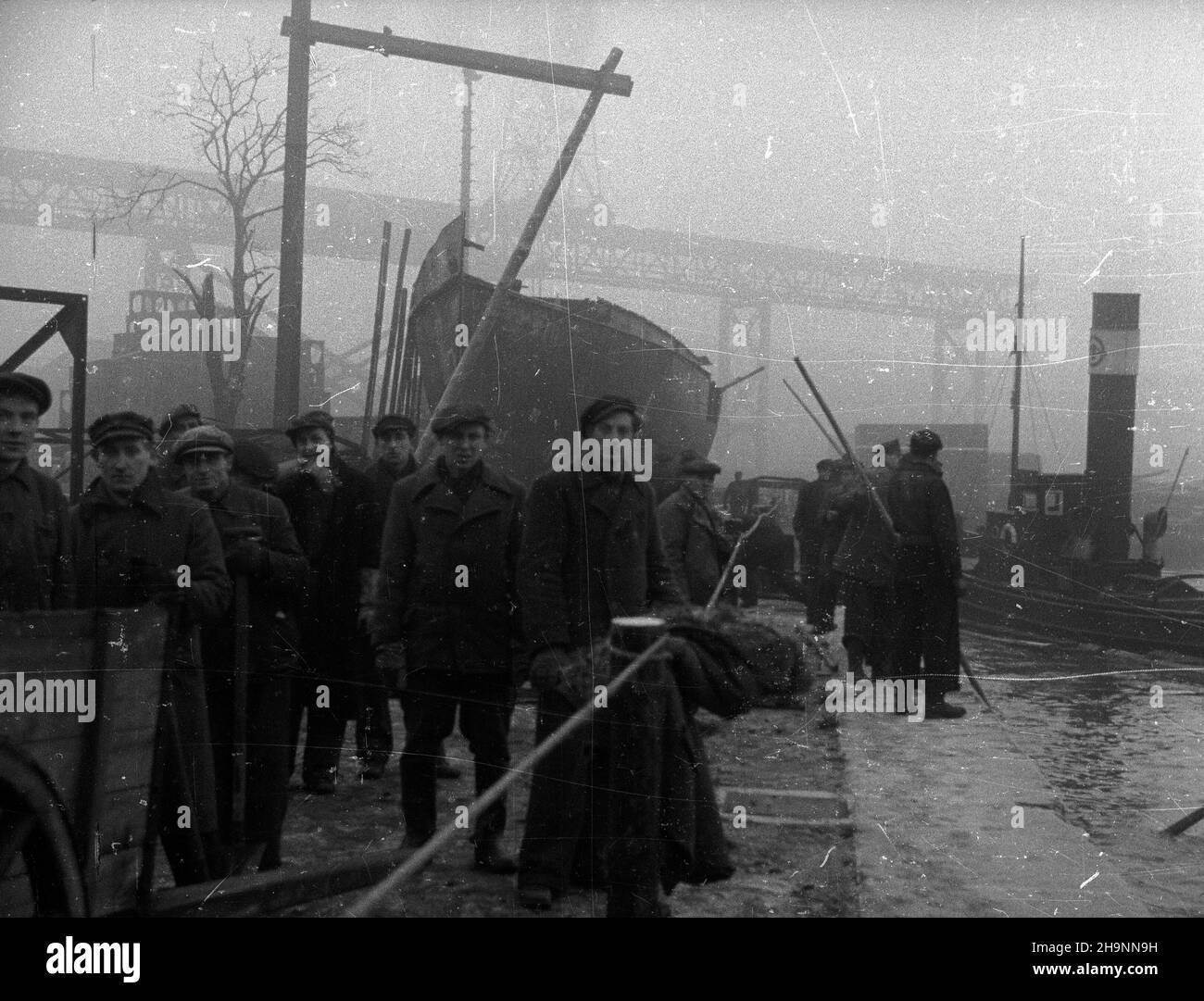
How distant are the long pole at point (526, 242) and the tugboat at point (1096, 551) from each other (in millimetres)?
1824

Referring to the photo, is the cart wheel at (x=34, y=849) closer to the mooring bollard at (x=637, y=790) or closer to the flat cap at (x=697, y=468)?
the mooring bollard at (x=637, y=790)

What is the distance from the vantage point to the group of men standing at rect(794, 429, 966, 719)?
444 cm

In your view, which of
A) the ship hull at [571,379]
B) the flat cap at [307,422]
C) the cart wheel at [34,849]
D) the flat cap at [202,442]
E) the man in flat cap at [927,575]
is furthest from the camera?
the man in flat cap at [927,575]

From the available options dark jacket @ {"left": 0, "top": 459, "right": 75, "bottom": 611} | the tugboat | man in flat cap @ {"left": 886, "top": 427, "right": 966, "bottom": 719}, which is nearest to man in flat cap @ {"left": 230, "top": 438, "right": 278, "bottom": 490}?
dark jacket @ {"left": 0, "top": 459, "right": 75, "bottom": 611}

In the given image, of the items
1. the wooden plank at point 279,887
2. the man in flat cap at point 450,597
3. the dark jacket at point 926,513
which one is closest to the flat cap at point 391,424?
the man in flat cap at point 450,597

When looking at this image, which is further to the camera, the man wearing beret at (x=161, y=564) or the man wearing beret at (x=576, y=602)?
the man wearing beret at (x=576, y=602)

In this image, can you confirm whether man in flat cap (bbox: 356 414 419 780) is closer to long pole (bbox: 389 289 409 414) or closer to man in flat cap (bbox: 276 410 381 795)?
man in flat cap (bbox: 276 410 381 795)

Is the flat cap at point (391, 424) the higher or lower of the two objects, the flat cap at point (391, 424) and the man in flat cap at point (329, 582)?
the higher

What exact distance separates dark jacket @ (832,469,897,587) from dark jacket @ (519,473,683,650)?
151 cm

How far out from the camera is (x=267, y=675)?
3531mm

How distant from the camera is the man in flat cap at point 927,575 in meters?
4.43

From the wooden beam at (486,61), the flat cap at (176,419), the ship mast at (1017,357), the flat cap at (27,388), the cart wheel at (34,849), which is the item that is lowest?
the cart wheel at (34,849)

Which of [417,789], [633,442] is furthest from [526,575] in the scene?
[417,789]
